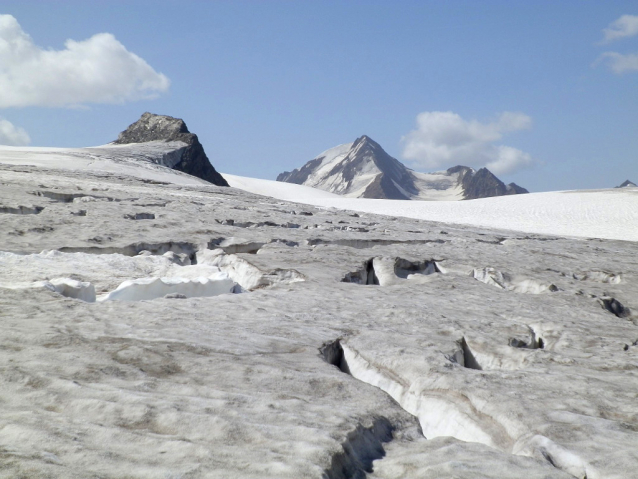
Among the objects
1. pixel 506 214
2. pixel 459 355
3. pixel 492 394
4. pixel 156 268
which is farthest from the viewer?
pixel 506 214

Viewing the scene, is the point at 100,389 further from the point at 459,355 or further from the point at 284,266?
the point at 284,266

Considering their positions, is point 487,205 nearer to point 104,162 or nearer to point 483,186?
point 104,162

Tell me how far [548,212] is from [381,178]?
209 feet

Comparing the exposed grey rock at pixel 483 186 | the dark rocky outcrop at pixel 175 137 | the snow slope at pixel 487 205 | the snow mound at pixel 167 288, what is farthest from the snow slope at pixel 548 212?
the exposed grey rock at pixel 483 186

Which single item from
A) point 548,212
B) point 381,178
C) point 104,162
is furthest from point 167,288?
point 381,178

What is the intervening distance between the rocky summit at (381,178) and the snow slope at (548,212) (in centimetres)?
5538

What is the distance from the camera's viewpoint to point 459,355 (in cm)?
313

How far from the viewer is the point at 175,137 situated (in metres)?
32.0

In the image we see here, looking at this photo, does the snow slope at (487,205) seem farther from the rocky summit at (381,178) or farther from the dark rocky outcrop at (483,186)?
the dark rocky outcrop at (483,186)

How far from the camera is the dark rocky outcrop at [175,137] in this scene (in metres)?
30.5

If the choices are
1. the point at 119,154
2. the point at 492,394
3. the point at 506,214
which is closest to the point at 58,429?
the point at 492,394

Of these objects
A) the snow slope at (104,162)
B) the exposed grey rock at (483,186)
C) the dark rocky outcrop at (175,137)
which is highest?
the exposed grey rock at (483,186)

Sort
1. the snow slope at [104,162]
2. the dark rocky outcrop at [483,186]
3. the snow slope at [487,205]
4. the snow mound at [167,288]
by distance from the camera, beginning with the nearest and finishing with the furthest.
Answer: the snow mound at [167,288] < the snow slope at [104,162] < the snow slope at [487,205] < the dark rocky outcrop at [483,186]

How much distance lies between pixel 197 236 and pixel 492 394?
4.50 m
